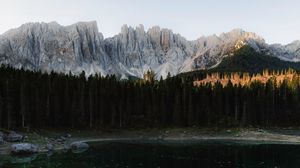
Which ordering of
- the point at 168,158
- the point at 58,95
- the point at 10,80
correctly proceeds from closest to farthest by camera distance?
the point at 168,158 → the point at 10,80 → the point at 58,95

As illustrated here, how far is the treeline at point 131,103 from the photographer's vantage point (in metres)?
118

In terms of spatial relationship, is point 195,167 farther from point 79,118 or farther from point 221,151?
point 79,118

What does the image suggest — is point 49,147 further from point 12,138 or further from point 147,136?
point 147,136

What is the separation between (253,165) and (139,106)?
8373 centimetres

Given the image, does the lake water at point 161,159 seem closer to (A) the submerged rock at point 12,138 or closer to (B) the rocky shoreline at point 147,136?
(B) the rocky shoreline at point 147,136

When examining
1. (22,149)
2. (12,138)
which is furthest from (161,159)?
(12,138)

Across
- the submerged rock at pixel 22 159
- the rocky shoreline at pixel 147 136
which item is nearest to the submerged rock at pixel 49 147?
the rocky shoreline at pixel 147 136

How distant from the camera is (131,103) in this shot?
144 meters

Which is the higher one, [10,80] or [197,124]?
[10,80]

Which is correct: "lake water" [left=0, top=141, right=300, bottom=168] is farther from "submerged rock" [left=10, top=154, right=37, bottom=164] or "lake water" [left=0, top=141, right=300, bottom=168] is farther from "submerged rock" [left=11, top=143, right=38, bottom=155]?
"submerged rock" [left=11, top=143, right=38, bottom=155]

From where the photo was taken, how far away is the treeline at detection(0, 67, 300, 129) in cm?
11806

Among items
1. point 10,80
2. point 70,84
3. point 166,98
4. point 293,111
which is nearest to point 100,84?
point 70,84

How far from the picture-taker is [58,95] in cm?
12788

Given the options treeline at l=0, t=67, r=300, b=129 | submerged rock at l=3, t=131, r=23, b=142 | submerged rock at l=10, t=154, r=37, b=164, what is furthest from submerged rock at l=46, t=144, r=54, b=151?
treeline at l=0, t=67, r=300, b=129
